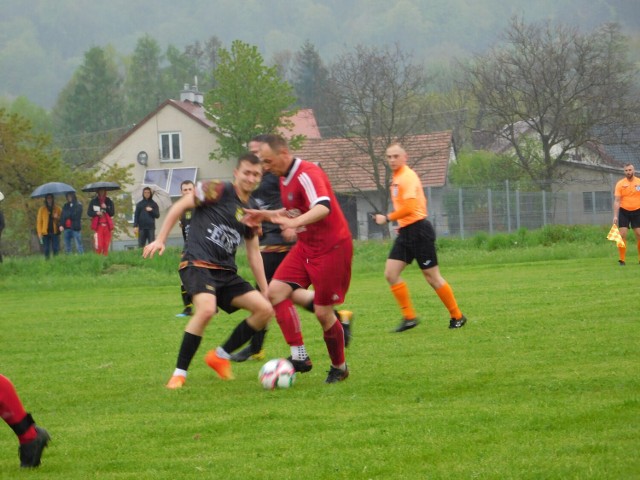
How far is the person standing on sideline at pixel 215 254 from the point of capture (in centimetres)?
839

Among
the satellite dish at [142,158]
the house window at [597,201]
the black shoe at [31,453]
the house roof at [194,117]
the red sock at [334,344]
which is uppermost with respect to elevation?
the house roof at [194,117]

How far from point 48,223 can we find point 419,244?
16.3 m

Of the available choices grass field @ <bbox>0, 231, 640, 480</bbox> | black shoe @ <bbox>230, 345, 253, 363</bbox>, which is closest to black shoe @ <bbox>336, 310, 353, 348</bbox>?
grass field @ <bbox>0, 231, 640, 480</bbox>

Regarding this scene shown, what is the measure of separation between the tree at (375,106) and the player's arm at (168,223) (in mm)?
40147

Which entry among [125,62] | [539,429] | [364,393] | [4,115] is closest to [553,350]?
[364,393]

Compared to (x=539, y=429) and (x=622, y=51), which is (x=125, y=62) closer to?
(x=622, y=51)

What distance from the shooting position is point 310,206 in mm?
8016

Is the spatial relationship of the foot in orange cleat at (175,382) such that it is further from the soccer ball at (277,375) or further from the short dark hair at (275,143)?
the short dark hair at (275,143)

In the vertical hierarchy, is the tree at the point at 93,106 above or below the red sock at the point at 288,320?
above

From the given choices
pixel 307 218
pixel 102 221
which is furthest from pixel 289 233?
pixel 102 221

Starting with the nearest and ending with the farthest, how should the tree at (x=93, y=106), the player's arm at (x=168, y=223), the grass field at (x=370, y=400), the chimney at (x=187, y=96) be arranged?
1. the grass field at (x=370, y=400)
2. the player's arm at (x=168, y=223)
3. the chimney at (x=187, y=96)
4. the tree at (x=93, y=106)

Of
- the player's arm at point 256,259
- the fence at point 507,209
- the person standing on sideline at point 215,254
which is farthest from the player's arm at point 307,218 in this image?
the fence at point 507,209

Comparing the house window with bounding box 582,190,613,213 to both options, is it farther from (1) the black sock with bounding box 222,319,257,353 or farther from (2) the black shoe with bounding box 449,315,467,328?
(1) the black sock with bounding box 222,319,257,353

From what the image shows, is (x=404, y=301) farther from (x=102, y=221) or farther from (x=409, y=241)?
(x=102, y=221)
